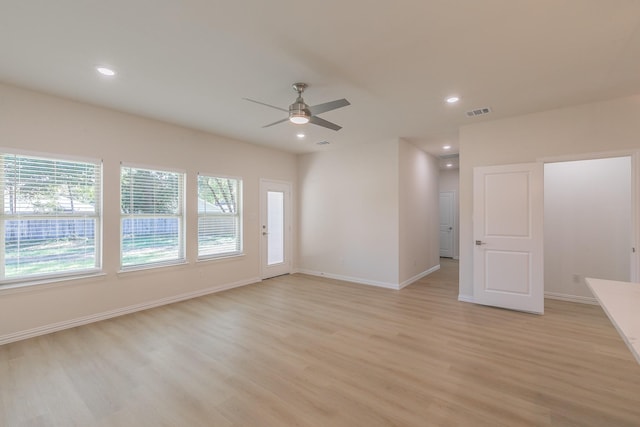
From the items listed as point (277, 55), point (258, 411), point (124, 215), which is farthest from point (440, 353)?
point (124, 215)

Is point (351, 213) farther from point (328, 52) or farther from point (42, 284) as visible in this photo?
point (42, 284)

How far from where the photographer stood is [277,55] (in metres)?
2.63

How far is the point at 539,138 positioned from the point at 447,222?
5347mm

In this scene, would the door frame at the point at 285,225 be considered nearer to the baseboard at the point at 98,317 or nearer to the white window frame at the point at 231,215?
the white window frame at the point at 231,215

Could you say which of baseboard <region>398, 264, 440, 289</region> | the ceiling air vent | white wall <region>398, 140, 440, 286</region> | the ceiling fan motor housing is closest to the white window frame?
the ceiling fan motor housing

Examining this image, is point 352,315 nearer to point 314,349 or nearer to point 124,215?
point 314,349

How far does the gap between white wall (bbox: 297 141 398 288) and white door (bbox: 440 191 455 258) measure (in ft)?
14.8

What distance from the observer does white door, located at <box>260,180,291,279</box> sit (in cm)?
620

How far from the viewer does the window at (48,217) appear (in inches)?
129

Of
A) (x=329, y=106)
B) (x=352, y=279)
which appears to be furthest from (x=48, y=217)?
(x=352, y=279)

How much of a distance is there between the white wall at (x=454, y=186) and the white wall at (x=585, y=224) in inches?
156

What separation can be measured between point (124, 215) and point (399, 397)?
423 cm

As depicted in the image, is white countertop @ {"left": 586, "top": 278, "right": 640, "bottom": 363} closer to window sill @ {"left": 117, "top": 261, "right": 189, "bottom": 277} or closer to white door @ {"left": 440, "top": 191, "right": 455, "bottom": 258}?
window sill @ {"left": 117, "top": 261, "right": 189, "bottom": 277}

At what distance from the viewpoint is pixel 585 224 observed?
14.9 feet
